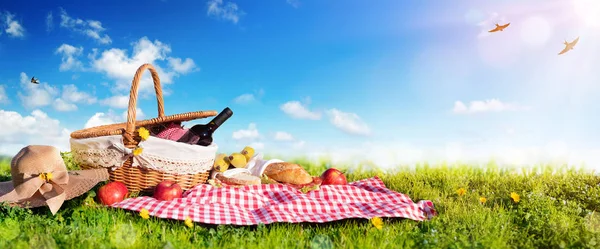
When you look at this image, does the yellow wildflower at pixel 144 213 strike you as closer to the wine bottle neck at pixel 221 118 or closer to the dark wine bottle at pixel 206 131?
the dark wine bottle at pixel 206 131

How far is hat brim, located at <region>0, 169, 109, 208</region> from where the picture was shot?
171 inches

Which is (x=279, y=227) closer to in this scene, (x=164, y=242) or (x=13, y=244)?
(x=164, y=242)

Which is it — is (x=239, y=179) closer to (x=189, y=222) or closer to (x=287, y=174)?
(x=287, y=174)

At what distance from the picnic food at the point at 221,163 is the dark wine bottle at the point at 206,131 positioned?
0.30m

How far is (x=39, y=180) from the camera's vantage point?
Answer: 429cm

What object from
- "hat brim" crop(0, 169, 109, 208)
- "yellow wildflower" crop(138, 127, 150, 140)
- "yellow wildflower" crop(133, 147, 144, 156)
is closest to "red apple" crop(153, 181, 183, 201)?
"yellow wildflower" crop(133, 147, 144, 156)

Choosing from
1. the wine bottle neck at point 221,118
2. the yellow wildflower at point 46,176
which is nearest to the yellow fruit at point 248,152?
the wine bottle neck at point 221,118

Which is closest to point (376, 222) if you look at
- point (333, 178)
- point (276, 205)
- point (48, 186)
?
point (276, 205)

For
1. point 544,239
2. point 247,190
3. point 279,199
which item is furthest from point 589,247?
point 247,190

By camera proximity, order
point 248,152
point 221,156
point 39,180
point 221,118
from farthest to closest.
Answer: point 248,152 < point 221,156 < point 221,118 < point 39,180

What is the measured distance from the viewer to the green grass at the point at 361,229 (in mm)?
3305

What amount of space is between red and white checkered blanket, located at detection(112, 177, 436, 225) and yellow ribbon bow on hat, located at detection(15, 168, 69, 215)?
461mm

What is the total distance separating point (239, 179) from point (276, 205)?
3.01ft

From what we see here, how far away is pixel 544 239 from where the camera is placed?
368 centimetres
